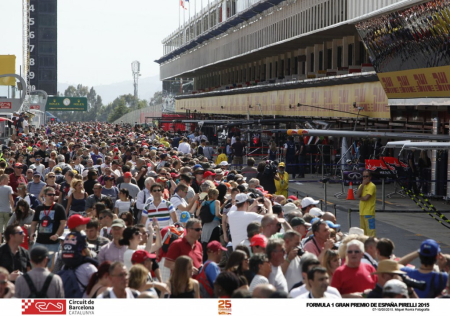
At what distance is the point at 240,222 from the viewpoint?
430 inches

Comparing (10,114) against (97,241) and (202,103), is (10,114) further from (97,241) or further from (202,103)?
(97,241)

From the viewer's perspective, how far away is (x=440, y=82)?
2334cm

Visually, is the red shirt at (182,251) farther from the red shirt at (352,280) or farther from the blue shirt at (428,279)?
the blue shirt at (428,279)

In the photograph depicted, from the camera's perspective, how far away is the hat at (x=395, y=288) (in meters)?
6.86

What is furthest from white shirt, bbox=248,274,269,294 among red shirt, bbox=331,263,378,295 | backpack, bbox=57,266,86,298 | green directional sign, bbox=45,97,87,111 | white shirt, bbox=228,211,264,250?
green directional sign, bbox=45,97,87,111

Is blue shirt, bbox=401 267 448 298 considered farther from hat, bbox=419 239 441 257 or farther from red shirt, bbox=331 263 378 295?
red shirt, bbox=331 263 378 295

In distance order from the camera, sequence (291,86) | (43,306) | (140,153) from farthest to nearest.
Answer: (291,86)
(140,153)
(43,306)

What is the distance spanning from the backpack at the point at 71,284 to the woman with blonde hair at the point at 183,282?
3.77 feet

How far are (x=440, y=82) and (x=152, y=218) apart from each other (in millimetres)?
13845

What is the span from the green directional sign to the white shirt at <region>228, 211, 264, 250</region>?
→ 421 ft

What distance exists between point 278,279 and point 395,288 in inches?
62.4

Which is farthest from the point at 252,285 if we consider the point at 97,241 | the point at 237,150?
the point at 237,150

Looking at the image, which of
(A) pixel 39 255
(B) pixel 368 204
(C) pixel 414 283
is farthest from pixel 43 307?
(B) pixel 368 204

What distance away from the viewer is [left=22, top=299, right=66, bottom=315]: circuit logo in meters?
7.37
